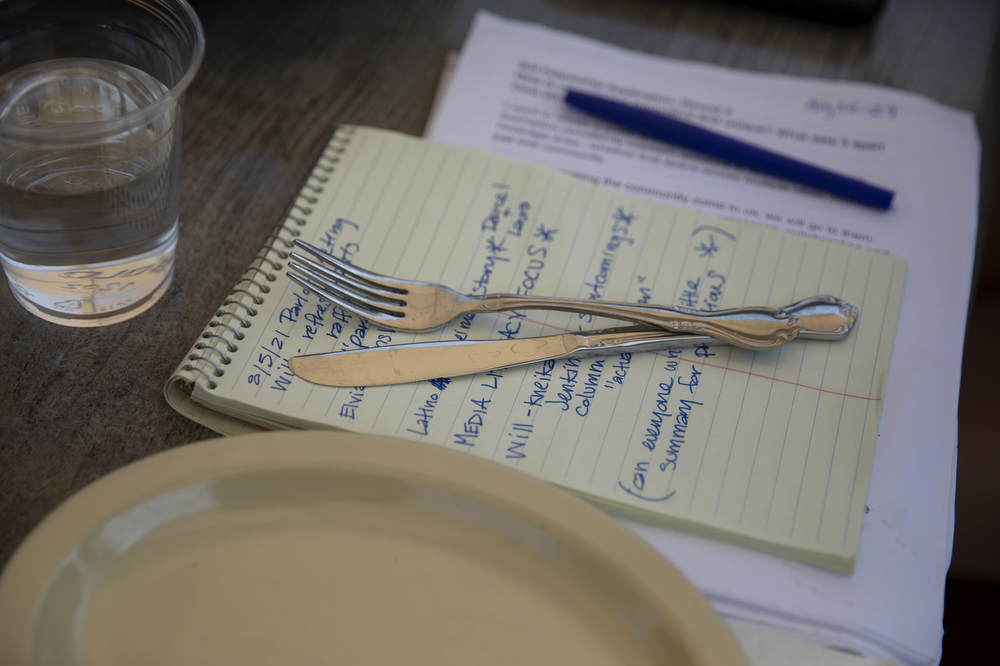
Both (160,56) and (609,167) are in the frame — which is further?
(609,167)

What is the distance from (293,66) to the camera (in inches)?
23.8

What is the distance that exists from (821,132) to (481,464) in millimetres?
436

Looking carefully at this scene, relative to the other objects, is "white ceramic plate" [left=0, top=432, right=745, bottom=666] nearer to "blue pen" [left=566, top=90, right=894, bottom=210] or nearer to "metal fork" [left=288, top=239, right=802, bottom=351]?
"metal fork" [left=288, top=239, right=802, bottom=351]

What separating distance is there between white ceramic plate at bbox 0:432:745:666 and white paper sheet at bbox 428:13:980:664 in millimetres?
62

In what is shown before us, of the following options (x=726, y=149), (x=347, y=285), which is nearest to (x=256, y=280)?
(x=347, y=285)

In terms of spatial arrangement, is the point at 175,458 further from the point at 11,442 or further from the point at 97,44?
the point at 97,44

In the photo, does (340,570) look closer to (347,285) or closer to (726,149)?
(347,285)

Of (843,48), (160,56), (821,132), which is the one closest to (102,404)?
(160,56)

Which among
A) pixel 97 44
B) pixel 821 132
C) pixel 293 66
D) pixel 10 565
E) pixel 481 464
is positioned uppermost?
pixel 821 132

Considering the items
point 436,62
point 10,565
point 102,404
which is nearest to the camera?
point 10,565

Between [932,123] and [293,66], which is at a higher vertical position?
[932,123]

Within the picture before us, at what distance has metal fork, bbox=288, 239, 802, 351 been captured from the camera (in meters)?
0.44

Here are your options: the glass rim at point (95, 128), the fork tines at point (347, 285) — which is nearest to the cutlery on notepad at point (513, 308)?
the fork tines at point (347, 285)

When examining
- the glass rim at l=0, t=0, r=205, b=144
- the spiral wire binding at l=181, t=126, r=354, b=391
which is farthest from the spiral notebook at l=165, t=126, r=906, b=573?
the glass rim at l=0, t=0, r=205, b=144
